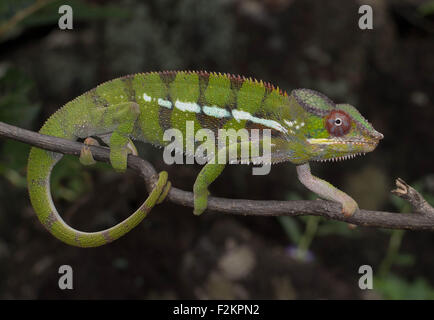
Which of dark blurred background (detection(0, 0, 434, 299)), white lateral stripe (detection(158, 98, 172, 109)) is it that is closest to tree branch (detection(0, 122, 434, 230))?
white lateral stripe (detection(158, 98, 172, 109))

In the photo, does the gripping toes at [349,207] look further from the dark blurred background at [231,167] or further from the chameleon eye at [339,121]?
the dark blurred background at [231,167]

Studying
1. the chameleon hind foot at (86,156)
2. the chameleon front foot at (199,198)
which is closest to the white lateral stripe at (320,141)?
the chameleon front foot at (199,198)

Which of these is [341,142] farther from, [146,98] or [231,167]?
[231,167]

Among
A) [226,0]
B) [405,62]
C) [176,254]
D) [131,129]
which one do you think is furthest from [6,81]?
[405,62]

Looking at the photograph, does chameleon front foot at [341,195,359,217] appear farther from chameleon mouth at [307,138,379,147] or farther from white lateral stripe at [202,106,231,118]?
white lateral stripe at [202,106,231,118]

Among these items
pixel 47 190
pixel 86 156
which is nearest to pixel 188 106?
pixel 86 156

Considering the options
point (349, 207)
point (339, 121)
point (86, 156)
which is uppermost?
point (339, 121)

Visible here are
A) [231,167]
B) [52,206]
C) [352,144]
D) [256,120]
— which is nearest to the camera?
[352,144]
